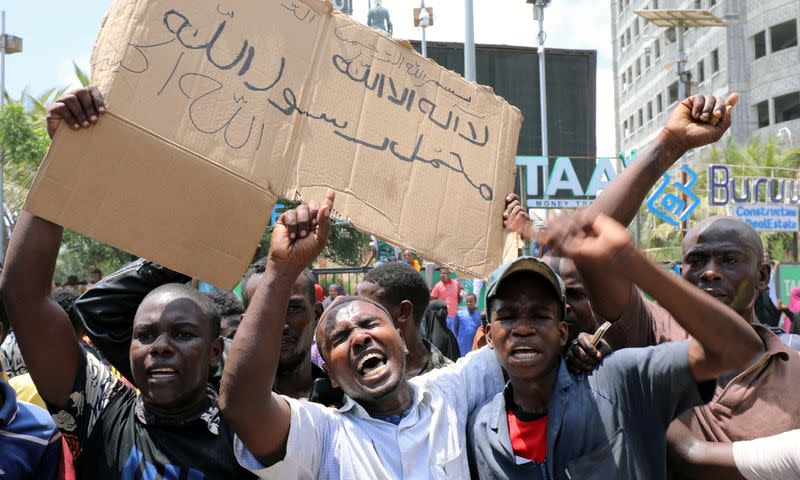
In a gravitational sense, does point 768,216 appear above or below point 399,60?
above

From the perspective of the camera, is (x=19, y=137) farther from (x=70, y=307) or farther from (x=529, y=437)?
(x=529, y=437)

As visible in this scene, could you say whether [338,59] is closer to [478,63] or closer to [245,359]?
[245,359]

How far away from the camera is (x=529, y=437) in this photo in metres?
2.36

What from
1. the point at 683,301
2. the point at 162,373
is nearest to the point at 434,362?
the point at 162,373

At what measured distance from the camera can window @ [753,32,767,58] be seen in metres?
39.5

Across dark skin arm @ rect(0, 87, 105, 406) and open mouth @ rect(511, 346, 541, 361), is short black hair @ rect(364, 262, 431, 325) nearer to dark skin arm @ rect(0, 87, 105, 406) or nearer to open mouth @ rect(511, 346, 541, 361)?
open mouth @ rect(511, 346, 541, 361)

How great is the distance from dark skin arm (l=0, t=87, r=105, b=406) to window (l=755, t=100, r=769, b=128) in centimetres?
4204

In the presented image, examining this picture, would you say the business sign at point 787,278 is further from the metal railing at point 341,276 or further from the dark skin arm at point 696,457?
the dark skin arm at point 696,457

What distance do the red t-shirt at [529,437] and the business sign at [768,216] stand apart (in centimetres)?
1833

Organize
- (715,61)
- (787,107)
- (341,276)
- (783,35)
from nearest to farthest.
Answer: (341,276)
(787,107)
(783,35)
(715,61)

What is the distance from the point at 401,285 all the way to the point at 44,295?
2.05 meters

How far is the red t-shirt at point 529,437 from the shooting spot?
231 cm

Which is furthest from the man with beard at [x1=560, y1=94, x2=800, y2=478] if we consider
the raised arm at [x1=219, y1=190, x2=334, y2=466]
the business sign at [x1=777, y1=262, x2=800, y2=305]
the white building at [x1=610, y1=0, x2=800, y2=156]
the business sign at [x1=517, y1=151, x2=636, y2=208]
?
the white building at [x1=610, y1=0, x2=800, y2=156]

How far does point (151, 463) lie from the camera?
7.81 feet
